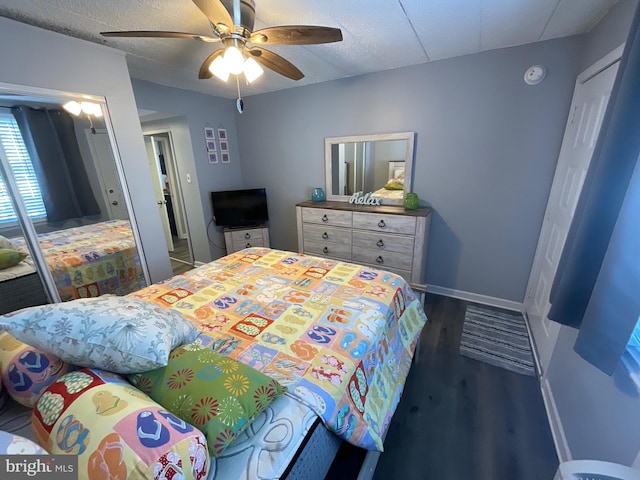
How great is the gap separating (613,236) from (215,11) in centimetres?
192

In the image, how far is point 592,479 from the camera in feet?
2.54

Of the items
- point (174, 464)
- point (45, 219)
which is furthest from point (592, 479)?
point (45, 219)

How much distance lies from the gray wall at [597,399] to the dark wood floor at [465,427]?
173mm

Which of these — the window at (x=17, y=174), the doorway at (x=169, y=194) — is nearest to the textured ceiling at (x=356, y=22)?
the window at (x=17, y=174)

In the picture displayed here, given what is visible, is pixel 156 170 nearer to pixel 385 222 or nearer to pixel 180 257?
pixel 180 257

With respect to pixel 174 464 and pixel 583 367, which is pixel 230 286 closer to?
pixel 174 464

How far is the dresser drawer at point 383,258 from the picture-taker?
271cm

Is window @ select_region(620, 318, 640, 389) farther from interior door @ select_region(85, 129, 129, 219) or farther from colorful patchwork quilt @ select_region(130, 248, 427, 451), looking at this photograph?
interior door @ select_region(85, 129, 129, 219)

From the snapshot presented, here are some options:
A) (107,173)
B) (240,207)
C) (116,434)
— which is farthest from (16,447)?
(240,207)

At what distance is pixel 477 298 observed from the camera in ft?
9.23

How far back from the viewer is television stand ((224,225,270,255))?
3.57 metres

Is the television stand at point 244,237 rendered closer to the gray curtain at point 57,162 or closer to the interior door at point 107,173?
the interior door at point 107,173

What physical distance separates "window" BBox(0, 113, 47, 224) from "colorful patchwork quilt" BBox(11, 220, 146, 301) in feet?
0.62

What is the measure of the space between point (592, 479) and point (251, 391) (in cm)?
105
